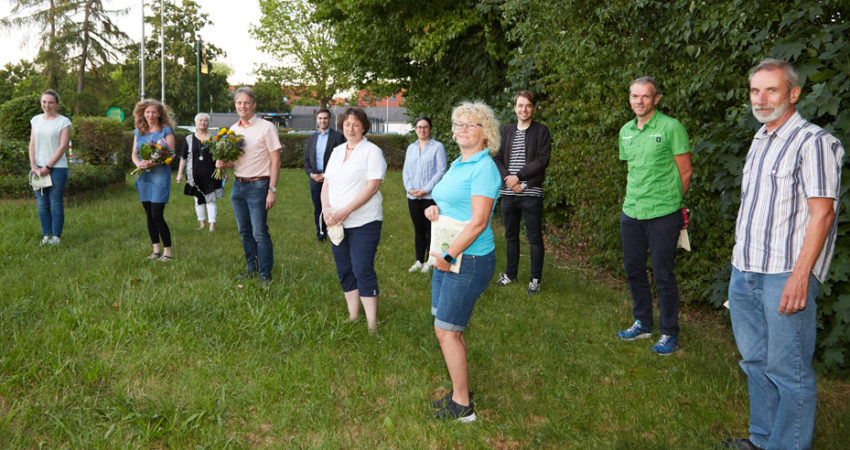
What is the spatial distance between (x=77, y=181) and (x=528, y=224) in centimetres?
1038

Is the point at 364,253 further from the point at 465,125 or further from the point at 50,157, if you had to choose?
the point at 50,157

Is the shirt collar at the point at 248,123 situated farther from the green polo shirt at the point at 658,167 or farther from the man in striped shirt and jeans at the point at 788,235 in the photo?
the man in striped shirt and jeans at the point at 788,235

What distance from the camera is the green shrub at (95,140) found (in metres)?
17.2

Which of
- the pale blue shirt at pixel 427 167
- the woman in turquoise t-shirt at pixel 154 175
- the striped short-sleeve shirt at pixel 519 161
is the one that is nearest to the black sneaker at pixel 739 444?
the striped short-sleeve shirt at pixel 519 161

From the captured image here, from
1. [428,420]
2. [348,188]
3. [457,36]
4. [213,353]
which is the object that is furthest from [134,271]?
[457,36]

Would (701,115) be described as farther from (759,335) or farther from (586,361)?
(759,335)

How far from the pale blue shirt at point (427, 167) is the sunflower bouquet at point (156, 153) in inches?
115

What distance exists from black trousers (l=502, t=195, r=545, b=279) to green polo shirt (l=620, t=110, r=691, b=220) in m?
1.81

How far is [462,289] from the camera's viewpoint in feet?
11.0

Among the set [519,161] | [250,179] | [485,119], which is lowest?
[250,179]

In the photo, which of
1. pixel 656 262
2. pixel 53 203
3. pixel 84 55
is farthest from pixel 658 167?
pixel 84 55

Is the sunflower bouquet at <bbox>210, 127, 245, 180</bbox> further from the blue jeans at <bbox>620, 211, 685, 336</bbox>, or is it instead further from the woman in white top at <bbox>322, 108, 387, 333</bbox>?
the blue jeans at <bbox>620, 211, 685, 336</bbox>

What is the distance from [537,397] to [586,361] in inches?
31.2

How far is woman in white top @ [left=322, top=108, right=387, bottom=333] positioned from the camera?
15.6ft
